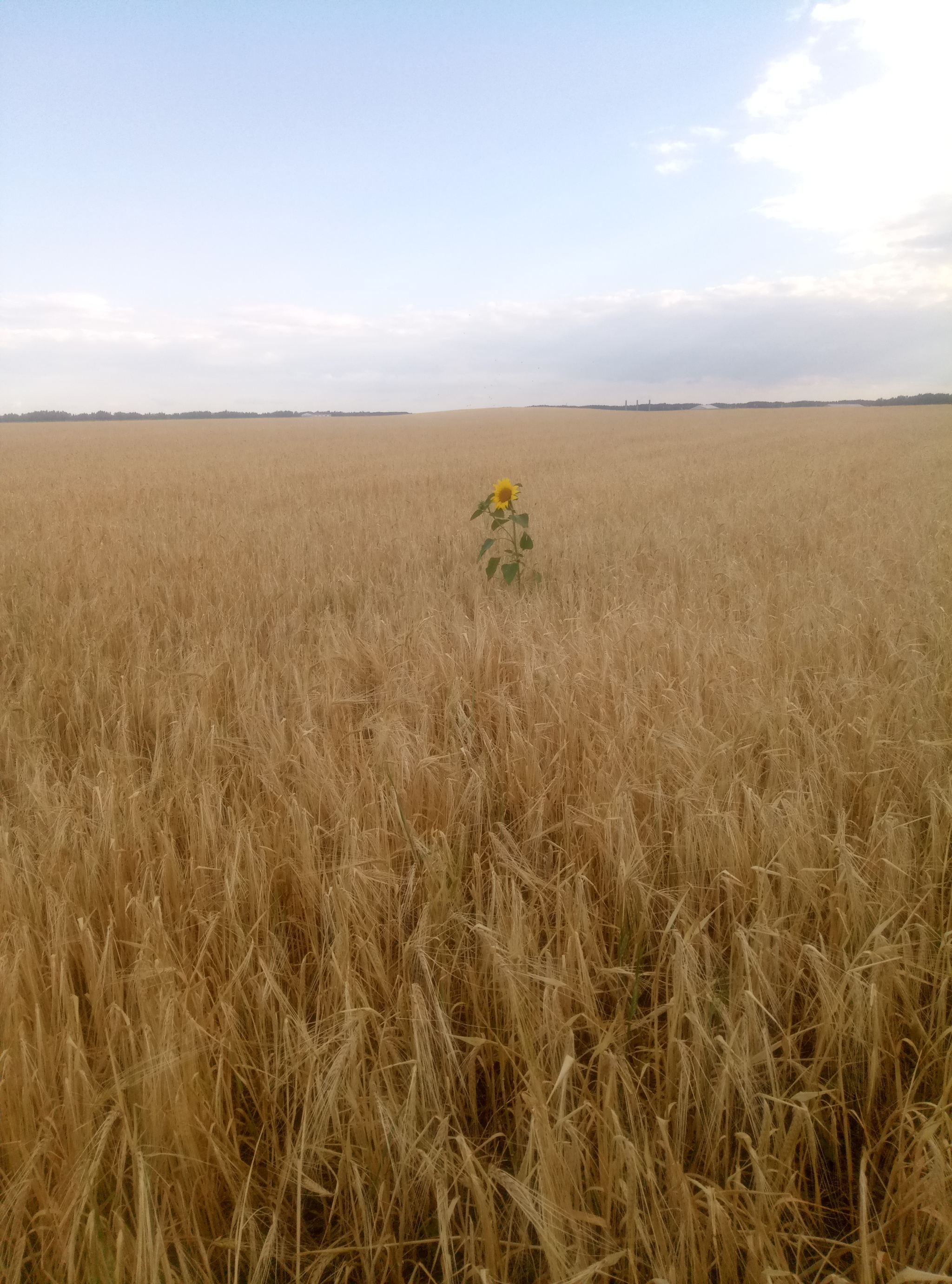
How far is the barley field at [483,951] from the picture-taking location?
2.31 feet

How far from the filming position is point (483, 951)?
1042 millimetres

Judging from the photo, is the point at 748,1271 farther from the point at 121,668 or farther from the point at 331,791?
the point at 121,668

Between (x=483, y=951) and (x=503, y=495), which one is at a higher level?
(x=503, y=495)

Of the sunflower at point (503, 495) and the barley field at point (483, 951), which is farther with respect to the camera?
the sunflower at point (503, 495)

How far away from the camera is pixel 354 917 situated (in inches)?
43.5

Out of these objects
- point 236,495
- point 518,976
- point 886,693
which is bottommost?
point 518,976

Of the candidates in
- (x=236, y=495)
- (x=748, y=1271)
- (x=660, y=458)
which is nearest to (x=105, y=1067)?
(x=748, y=1271)

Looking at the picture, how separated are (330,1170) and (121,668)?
2.15 metres

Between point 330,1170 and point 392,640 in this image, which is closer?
point 330,1170

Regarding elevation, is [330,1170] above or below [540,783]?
below

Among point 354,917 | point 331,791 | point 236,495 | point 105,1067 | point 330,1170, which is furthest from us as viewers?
point 236,495

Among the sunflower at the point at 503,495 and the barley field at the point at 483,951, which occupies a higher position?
the sunflower at the point at 503,495

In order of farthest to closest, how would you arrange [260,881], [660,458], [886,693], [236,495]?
[660,458], [236,495], [886,693], [260,881]

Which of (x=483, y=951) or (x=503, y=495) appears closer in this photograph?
(x=483, y=951)
